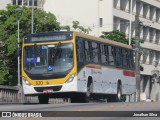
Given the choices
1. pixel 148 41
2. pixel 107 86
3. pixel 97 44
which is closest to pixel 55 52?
pixel 97 44

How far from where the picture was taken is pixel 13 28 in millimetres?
72938

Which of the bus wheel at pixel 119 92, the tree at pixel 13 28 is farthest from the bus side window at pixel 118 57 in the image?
the tree at pixel 13 28

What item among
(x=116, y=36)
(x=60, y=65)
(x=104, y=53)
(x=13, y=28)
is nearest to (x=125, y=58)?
(x=104, y=53)

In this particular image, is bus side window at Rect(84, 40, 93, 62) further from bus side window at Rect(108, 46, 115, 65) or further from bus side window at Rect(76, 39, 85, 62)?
bus side window at Rect(108, 46, 115, 65)

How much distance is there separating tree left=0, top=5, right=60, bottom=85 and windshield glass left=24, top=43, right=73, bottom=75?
4008 cm

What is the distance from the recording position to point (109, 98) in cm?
3653

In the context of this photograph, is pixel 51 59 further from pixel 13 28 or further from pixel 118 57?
pixel 13 28

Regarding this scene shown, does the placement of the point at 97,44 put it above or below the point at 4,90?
above

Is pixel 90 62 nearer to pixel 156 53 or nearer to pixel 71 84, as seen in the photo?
pixel 71 84

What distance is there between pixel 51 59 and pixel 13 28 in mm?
43929

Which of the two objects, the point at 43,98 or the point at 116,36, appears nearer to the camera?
the point at 43,98

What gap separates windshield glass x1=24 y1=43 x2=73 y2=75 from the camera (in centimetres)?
2966

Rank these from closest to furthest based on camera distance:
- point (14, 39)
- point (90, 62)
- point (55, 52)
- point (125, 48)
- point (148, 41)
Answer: point (55, 52), point (90, 62), point (125, 48), point (14, 39), point (148, 41)

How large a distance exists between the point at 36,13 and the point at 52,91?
43619mm
